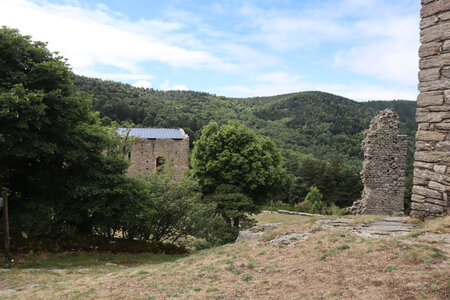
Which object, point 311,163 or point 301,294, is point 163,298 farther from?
point 311,163

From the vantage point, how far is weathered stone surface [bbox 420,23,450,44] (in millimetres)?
6988

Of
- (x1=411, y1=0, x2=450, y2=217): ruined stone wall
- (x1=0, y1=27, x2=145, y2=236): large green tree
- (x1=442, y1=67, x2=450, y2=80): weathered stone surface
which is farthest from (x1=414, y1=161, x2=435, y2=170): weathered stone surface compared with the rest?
(x1=0, y1=27, x2=145, y2=236): large green tree

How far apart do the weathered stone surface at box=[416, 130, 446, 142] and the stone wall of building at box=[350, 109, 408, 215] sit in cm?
651

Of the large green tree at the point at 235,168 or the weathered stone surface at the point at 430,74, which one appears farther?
the large green tree at the point at 235,168

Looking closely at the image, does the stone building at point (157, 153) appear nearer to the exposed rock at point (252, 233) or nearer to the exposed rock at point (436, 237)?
the exposed rock at point (252, 233)

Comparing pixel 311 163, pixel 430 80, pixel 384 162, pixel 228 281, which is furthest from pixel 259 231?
pixel 311 163

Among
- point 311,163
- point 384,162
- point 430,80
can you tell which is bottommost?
point 311,163

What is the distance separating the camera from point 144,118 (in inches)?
2218

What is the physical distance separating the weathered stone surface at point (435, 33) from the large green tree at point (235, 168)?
40.5ft

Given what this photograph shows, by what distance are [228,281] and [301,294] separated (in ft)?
4.97

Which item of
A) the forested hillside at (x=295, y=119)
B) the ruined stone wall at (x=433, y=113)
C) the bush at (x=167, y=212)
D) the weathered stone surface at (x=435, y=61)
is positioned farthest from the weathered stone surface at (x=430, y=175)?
the forested hillside at (x=295, y=119)

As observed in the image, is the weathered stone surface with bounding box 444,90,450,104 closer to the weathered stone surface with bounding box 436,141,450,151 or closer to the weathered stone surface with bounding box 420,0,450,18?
the weathered stone surface with bounding box 436,141,450,151

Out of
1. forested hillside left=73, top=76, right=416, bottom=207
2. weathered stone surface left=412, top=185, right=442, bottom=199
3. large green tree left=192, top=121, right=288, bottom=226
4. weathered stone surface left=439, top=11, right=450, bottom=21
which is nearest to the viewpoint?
weathered stone surface left=439, top=11, right=450, bottom=21

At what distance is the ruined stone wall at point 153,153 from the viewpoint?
2769 centimetres
